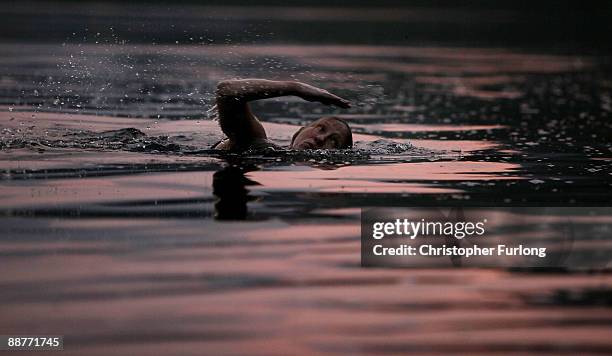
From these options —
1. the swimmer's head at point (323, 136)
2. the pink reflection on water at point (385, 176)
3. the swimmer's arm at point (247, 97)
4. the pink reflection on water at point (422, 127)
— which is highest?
the swimmer's arm at point (247, 97)

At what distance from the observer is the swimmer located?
11156 millimetres

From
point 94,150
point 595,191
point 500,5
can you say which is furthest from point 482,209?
point 500,5

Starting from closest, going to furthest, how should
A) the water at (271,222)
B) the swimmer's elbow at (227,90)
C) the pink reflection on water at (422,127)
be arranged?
the water at (271,222) → the swimmer's elbow at (227,90) → the pink reflection on water at (422,127)

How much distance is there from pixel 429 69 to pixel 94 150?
52.8ft

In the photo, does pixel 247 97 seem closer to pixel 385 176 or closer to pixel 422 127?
pixel 385 176

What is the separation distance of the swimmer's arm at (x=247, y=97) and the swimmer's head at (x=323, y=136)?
0.48 meters

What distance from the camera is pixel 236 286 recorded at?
711 cm

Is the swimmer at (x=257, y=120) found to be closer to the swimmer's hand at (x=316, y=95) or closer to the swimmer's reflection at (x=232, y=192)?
the swimmer's hand at (x=316, y=95)

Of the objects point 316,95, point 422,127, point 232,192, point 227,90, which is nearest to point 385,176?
point 316,95

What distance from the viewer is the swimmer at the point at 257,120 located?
1116 centimetres

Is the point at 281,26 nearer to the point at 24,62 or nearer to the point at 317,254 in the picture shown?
the point at 24,62

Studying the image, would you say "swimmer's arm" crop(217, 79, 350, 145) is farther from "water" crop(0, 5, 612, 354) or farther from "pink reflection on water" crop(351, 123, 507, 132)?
"pink reflection on water" crop(351, 123, 507, 132)

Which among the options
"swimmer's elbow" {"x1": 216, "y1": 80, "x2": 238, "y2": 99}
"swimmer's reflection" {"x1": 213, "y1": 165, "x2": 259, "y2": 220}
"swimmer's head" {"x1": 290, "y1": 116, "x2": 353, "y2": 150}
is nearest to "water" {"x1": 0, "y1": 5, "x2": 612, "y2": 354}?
"swimmer's reflection" {"x1": 213, "y1": 165, "x2": 259, "y2": 220}

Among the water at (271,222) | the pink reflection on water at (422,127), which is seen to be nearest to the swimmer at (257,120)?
the water at (271,222)
